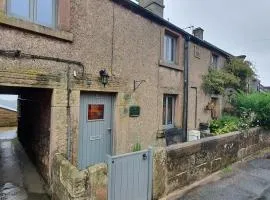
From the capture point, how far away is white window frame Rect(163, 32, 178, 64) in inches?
407

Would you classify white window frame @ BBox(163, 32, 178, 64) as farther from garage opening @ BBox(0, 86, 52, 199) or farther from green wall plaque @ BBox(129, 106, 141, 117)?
garage opening @ BBox(0, 86, 52, 199)

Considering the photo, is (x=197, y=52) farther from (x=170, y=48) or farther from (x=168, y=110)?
(x=168, y=110)

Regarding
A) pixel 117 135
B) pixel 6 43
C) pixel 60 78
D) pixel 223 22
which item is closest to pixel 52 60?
pixel 60 78

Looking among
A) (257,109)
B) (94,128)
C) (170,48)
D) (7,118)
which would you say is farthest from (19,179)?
(7,118)

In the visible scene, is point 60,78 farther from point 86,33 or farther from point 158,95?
point 158,95

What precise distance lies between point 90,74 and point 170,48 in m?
4.96

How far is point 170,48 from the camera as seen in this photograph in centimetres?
1062

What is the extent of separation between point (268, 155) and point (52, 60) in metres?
9.29

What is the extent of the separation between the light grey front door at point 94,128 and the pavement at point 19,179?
128 cm

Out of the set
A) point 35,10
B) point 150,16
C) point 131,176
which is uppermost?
point 150,16

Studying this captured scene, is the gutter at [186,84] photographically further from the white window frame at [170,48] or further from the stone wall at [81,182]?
the stone wall at [81,182]

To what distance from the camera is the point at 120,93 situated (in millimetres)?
7660

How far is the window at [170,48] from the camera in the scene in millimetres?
10330

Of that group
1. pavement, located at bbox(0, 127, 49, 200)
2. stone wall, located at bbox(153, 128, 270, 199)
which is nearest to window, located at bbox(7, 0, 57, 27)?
pavement, located at bbox(0, 127, 49, 200)
